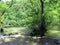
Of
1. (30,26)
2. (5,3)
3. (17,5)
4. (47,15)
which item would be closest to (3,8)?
(5,3)

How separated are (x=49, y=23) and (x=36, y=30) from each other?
180cm

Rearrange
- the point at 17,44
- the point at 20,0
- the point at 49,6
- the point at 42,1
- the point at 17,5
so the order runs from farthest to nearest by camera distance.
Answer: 1. the point at 17,5
2. the point at 20,0
3. the point at 49,6
4. the point at 42,1
5. the point at 17,44

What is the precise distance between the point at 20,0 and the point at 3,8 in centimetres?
288

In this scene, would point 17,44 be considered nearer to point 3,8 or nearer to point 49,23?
point 49,23

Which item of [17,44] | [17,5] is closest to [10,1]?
[17,5]

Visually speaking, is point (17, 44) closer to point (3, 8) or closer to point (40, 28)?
point (40, 28)

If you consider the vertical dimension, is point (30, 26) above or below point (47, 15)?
below

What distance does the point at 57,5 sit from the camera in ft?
72.1

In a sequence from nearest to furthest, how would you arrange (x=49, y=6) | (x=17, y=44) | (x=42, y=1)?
(x=17, y=44) < (x=42, y=1) < (x=49, y=6)

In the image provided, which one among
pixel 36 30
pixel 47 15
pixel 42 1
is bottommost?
pixel 36 30

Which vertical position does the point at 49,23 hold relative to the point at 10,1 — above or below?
below

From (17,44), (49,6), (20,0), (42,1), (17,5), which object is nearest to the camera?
(17,44)

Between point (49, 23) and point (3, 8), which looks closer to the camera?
point (49, 23)

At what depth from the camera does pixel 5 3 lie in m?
26.5
